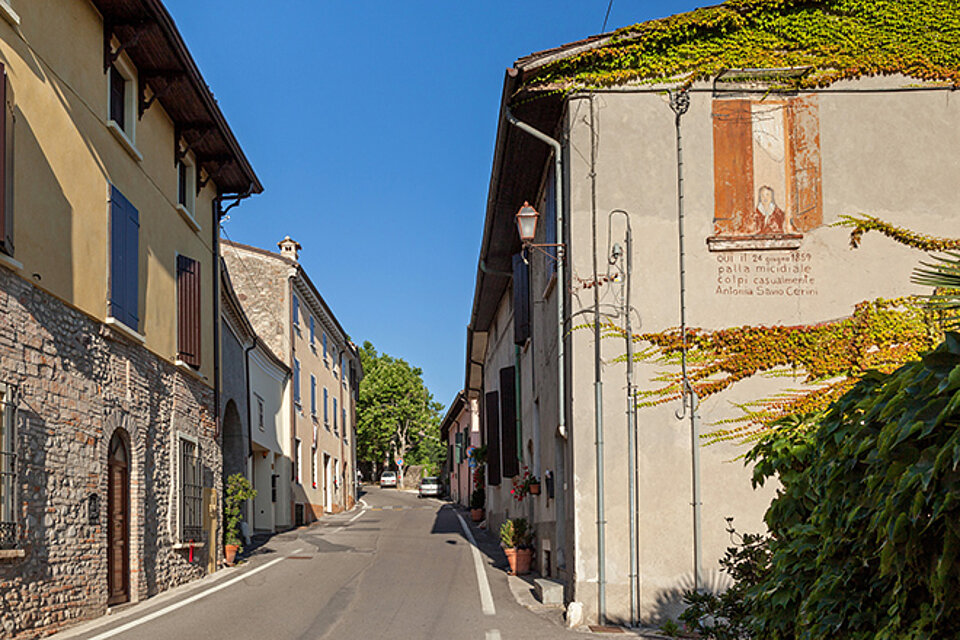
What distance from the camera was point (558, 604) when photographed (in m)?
12.7

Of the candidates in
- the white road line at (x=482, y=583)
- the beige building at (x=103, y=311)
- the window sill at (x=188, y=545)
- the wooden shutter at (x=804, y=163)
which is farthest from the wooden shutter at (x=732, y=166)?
the window sill at (x=188, y=545)

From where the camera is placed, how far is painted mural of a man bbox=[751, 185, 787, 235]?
39.8ft

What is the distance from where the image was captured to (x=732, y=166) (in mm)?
12203

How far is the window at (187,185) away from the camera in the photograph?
54.6 ft

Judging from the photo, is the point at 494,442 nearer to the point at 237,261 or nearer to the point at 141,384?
the point at 141,384

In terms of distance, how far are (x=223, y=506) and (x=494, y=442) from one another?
24.8ft

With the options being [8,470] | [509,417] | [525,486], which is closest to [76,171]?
[8,470]

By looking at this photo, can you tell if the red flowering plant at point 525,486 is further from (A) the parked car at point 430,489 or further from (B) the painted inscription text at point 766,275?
(A) the parked car at point 430,489

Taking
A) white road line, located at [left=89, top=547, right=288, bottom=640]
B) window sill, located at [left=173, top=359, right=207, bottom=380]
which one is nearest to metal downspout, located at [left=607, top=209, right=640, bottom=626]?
white road line, located at [left=89, top=547, right=288, bottom=640]

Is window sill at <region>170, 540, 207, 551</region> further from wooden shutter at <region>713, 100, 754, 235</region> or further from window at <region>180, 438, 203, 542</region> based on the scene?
wooden shutter at <region>713, 100, 754, 235</region>

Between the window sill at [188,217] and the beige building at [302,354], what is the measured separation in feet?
49.6

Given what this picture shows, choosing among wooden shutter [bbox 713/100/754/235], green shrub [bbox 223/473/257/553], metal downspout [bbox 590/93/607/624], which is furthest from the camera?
green shrub [bbox 223/473/257/553]

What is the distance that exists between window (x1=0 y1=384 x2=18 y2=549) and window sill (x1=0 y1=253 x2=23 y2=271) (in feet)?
3.76

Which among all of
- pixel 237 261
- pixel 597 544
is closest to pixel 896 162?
pixel 597 544
